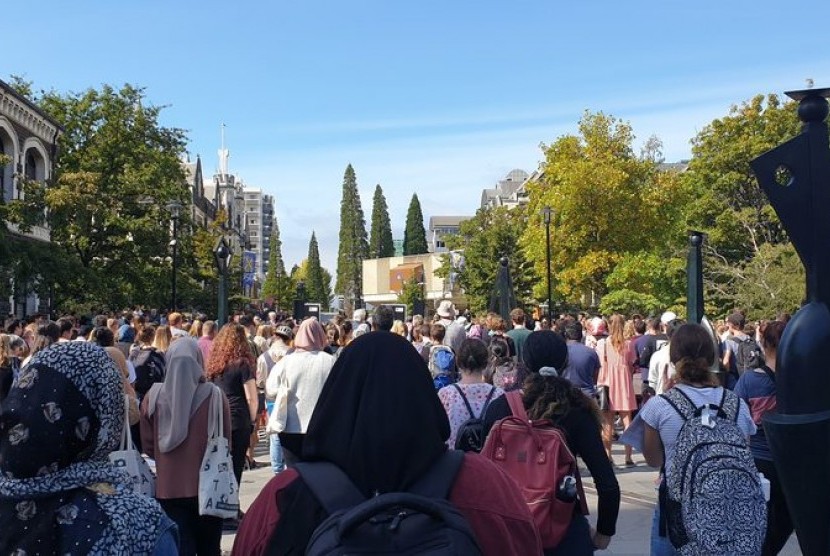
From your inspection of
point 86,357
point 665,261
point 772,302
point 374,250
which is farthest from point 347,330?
point 374,250

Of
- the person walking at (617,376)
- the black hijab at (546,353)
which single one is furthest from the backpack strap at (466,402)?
the person walking at (617,376)

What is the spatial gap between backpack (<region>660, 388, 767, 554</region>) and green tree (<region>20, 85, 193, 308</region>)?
1182 inches

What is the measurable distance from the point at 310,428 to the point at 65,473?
2.25 feet

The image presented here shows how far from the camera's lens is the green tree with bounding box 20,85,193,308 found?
115ft

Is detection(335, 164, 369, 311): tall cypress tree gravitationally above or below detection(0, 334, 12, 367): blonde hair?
above

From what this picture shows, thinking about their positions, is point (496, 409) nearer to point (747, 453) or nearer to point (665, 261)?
point (747, 453)

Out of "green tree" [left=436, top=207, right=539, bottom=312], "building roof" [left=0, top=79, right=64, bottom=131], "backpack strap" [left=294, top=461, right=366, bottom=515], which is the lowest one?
"backpack strap" [left=294, top=461, right=366, bottom=515]

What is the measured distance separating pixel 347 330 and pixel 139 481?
1089 centimetres

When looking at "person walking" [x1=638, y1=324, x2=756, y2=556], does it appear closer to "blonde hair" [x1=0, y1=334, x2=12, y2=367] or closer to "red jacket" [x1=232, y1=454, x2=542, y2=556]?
"red jacket" [x1=232, y1=454, x2=542, y2=556]

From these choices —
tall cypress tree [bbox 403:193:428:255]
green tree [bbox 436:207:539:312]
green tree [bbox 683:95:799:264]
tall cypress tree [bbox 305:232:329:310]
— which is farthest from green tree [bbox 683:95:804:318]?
tall cypress tree [bbox 305:232:329:310]

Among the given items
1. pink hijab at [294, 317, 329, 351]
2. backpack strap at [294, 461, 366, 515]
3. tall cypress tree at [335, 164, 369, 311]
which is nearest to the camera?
backpack strap at [294, 461, 366, 515]

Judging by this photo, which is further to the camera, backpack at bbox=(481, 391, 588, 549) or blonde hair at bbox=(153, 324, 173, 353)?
blonde hair at bbox=(153, 324, 173, 353)

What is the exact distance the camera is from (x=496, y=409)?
5.16 meters

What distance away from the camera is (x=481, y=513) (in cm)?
245
